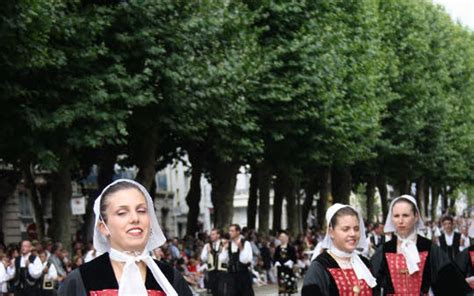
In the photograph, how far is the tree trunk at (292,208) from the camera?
4791 cm

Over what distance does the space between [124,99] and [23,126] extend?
2480 millimetres

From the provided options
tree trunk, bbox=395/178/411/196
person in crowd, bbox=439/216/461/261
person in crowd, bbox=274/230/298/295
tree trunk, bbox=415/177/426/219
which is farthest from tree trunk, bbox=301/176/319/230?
person in crowd, bbox=439/216/461/261

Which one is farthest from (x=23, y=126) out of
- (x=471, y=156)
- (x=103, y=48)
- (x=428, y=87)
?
Answer: (x=471, y=156)

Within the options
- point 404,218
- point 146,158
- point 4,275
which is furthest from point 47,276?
point 404,218

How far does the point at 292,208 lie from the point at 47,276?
23282 millimetres

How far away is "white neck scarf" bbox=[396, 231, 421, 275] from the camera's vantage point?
36.3 feet

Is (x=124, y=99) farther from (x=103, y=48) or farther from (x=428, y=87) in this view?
(x=428, y=87)

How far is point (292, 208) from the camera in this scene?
1901 inches

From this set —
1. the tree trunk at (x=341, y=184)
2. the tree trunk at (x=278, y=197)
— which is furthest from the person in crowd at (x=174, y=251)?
the tree trunk at (x=341, y=184)

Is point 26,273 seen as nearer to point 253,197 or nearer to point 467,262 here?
point 467,262

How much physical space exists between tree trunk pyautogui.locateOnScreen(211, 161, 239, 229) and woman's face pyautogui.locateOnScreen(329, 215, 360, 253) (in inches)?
1125

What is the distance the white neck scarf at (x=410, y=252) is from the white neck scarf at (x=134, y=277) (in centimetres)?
509

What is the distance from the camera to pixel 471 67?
7125cm

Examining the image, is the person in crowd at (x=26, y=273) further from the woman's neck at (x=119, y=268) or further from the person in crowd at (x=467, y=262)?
the woman's neck at (x=119, y=268)
